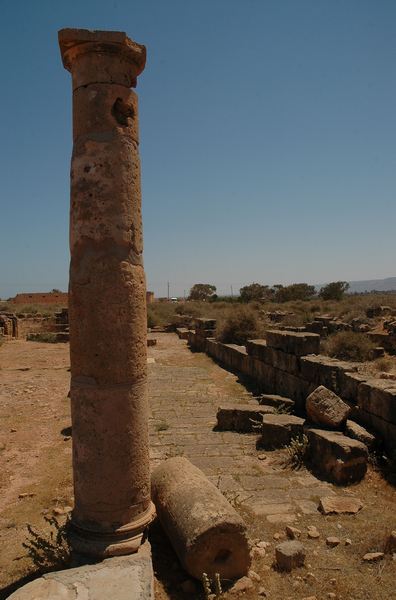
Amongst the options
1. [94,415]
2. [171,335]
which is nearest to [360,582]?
[94,415]

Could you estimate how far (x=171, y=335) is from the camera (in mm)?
25109

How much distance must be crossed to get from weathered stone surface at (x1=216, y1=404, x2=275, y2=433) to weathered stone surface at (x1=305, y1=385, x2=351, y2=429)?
3.50 ft

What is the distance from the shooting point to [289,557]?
13.1 ft

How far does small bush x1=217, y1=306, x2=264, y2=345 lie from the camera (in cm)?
1612

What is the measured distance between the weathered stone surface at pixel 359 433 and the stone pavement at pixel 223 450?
93 cm

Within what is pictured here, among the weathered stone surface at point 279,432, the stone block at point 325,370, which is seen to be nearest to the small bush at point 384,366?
the stone block at point 325,370

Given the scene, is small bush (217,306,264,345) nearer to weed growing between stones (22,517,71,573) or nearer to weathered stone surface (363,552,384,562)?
weathered stone surface (363,552,384,562)

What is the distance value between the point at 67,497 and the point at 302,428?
377 centimetres

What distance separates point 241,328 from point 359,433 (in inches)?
389

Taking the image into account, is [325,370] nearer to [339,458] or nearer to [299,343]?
[299,343]

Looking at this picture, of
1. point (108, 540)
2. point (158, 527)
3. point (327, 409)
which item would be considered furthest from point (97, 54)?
point (327, 409)

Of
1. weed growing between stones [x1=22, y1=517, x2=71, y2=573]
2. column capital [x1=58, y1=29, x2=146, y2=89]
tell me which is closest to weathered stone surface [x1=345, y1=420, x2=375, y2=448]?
weed growing between stones [x1=22, y1=517, x2=71, y2=573]

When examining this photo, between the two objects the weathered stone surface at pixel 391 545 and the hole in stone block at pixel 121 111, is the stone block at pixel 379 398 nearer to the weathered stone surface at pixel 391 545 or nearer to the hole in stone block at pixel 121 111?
the weathered stone surface at pixel 391 545

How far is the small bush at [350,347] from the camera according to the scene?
1302 cm
